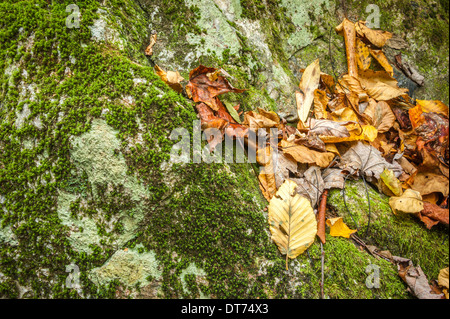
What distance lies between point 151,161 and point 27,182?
73 centimetres

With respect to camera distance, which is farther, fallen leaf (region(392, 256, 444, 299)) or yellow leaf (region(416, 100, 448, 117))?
yellow leaf (region(416, 100, 448, 117))

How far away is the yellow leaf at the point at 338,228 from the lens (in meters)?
1.93

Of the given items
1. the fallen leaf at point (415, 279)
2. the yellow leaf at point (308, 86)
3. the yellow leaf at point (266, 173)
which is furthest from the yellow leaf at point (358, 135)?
the fallen leaf at point (415, 279)

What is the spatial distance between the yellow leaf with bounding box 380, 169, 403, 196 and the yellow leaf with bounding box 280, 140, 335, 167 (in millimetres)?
494

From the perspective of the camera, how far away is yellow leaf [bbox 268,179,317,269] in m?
1.66

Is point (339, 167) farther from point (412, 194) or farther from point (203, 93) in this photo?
point (203, 93)

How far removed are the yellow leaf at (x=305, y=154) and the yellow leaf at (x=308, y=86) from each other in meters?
0.45

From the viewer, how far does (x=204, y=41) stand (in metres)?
2.16

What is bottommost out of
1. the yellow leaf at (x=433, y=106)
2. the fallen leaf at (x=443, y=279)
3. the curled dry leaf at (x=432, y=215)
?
the fallen leaf at (x=443, y=279)

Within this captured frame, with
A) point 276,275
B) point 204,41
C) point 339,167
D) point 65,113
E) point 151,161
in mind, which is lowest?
point 276,275

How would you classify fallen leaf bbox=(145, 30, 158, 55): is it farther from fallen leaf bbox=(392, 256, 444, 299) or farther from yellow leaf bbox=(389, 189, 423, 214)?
fallen leaf bbox=(392, 256, 444, 299)

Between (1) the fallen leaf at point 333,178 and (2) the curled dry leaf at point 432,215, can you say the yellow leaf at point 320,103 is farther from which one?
(2) the curled dry leaf at point 432,215

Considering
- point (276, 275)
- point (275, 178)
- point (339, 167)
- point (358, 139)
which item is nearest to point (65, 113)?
point (275, 178)

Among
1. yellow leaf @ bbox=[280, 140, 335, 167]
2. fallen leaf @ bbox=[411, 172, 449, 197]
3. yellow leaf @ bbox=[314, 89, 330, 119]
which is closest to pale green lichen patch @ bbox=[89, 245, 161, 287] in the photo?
yellow leaf @ bbox=[280, 140, 335, 167]
